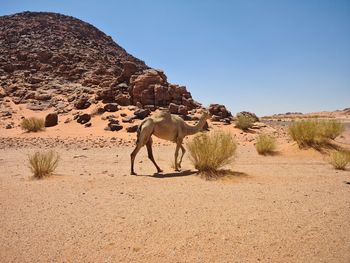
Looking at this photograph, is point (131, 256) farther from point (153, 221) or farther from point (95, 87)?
point (95, 87)

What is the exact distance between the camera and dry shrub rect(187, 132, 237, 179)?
855 centimetres

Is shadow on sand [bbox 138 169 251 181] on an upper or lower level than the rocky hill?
lower

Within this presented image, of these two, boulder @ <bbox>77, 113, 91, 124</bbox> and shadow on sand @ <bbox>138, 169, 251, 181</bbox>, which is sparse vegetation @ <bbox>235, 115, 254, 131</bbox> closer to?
boulder @ <bbox>77, 113, 91, 124</bbox>

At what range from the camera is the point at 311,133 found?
1337 centimetres

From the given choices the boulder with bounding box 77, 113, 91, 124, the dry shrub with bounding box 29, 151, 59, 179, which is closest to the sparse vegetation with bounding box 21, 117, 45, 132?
the boulder with bounding box 77, 113, 91, 124

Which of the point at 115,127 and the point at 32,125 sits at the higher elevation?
the point at 32,125

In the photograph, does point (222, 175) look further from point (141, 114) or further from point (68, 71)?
point (68, 71)

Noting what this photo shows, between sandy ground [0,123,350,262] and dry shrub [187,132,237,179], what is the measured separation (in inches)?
15.6

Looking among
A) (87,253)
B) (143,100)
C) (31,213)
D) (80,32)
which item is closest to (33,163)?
(31,213)

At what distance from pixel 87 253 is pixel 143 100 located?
25.0 metres

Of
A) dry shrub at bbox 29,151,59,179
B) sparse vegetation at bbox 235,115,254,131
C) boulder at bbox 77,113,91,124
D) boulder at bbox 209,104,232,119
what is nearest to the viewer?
dry shrub at bbox 29,151,59,179

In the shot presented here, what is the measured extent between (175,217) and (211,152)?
3507 mm

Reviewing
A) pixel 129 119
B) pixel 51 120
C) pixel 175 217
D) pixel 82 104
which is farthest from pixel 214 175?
pixel 82 104

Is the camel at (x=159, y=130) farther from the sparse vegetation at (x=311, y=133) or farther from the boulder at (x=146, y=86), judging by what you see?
the boulder at (x=146, y=86)
